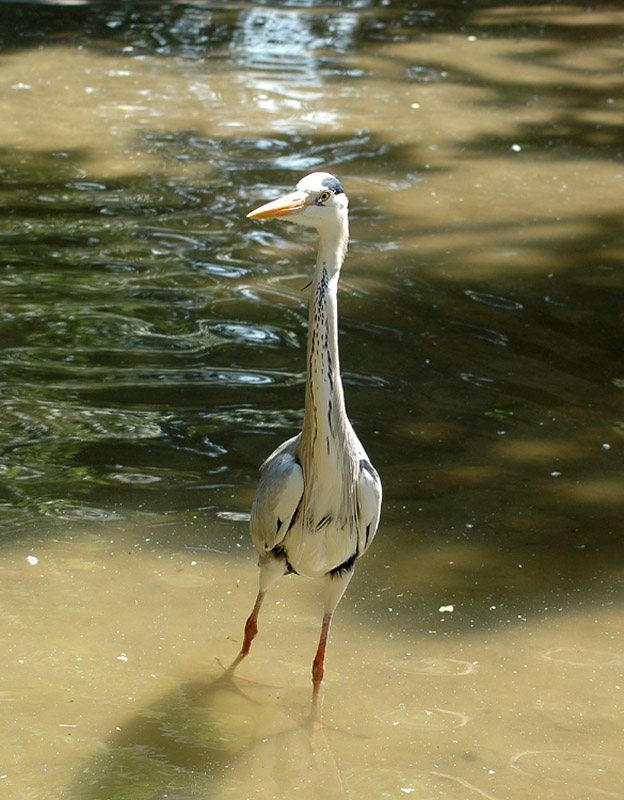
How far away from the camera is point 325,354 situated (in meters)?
3.78

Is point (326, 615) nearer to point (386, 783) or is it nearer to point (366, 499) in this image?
point (366, 499)

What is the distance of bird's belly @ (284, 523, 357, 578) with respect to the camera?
158 inches

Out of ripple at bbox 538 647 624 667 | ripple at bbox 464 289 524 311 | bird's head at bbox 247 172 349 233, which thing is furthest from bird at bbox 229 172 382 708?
ripple at bbox 464 289 524 311

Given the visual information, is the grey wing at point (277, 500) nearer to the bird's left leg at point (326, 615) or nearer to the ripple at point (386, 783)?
the bird's left leg at point (326, 615)

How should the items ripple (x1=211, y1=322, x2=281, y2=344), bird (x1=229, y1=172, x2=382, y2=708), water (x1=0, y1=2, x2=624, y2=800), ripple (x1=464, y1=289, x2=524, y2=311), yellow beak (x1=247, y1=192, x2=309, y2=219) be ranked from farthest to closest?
ripple (x1=464, y1=289, x2=524, y2=311) → ripple (x1=211, y1=322, x2=281, y2=344) → water (x1=0, y1=2, x2=624, y2=800) → bird (x1=229, y1=172, x2=382, y2=708) → yellow beak (x1=247, y1=192, x2=309, y2=219)

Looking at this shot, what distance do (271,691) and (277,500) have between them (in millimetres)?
893

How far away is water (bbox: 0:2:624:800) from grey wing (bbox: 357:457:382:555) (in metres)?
0.71

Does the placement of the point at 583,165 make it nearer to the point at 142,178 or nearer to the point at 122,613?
the point at 142,178

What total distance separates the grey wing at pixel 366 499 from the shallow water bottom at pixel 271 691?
709mm

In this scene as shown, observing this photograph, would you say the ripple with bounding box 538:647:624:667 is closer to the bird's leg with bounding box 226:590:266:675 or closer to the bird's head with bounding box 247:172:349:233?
the bird's leg with bounding box 226:590:266:675

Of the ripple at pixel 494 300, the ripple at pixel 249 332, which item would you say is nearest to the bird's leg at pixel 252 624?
the ripple at pixel 249 332

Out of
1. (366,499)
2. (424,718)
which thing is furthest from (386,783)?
(366,499)

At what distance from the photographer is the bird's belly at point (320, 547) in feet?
13.2

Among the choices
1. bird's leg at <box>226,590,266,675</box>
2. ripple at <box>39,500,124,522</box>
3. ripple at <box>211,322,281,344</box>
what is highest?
ripple at <box>211,322,281,344</box>
